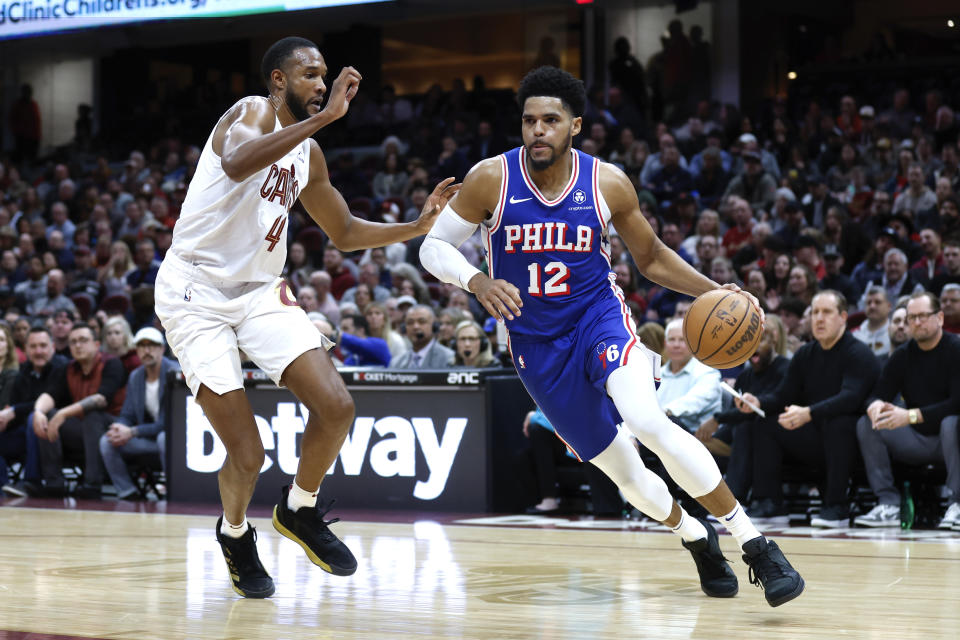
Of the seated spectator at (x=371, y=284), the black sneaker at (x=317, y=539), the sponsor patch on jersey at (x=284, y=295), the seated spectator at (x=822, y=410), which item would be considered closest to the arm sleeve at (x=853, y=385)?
the seated spectator at (x=822, y=410)

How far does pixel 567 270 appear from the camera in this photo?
4.59m

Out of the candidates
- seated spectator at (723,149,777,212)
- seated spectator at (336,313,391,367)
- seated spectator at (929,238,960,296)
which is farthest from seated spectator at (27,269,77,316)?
seated spectator at (929,238,960,296)

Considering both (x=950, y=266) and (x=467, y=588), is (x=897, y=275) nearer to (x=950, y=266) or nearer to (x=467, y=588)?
(x=950, y=266)

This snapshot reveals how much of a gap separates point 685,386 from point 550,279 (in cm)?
393

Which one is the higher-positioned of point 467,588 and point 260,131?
point 260,131

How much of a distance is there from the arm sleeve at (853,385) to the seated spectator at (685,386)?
773 millimetres

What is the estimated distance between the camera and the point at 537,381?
464cm

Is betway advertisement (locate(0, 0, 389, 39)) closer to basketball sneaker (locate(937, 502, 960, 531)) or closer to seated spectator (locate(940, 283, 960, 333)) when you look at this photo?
seated spectator (locate(940, 283, 960, 333))

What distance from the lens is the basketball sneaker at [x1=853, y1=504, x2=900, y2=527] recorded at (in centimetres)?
730

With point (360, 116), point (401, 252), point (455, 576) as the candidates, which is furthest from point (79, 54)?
point (455, 576)

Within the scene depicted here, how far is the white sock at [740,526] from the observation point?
4324 millimetres

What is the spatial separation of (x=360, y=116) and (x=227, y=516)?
15513mm

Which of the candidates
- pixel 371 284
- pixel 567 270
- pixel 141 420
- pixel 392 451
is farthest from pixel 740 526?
pixel 371 284

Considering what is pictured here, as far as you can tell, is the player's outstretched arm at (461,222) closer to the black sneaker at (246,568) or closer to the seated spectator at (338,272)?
the black sneaker at (246,568)
